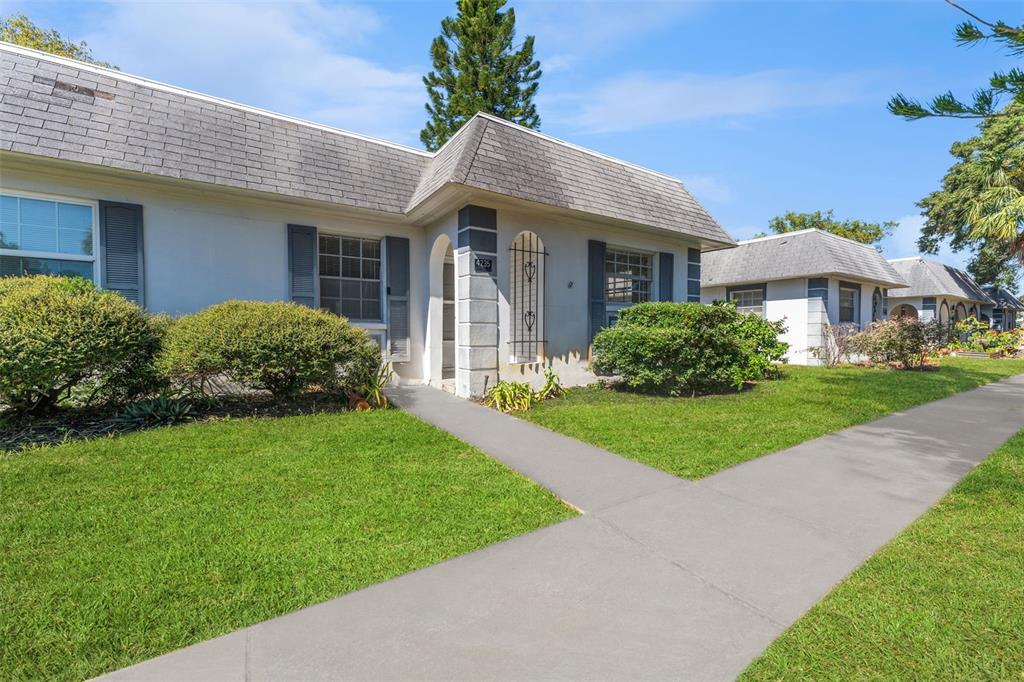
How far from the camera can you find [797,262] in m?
15.5

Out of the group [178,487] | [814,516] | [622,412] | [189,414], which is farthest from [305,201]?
[814,516]

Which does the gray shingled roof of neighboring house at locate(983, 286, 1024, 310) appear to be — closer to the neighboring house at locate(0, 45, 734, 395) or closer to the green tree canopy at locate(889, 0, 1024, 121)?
the neighboring house at locate(0, 45, 734, 395)

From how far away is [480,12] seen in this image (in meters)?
16.5

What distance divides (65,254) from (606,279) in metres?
9.35

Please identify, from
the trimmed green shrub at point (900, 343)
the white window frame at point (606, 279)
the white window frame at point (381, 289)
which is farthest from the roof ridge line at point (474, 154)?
the trimmed green shrub at point (900, 343)

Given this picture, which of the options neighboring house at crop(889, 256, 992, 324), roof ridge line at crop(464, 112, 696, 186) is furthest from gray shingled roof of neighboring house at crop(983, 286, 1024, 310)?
roof ridge line at crop(464, 112, 696, 186)

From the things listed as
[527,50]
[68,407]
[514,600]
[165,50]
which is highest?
[527,50]

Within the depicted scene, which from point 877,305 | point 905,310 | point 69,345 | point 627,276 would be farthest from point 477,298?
point 905,310

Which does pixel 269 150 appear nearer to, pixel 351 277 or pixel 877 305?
pixel 351 277

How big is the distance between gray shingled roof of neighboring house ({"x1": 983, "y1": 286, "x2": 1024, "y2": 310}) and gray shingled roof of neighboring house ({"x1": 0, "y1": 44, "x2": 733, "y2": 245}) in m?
34.7

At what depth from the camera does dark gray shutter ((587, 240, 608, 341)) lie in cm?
928

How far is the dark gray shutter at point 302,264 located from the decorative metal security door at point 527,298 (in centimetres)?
370

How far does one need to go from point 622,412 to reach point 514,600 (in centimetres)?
471

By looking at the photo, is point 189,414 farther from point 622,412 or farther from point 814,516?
point 814,516
